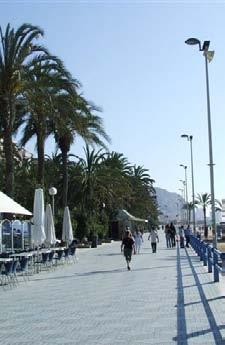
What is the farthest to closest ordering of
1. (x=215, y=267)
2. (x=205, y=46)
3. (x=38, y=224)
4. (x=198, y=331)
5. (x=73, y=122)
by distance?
(x=73, y=122), (x=205, y=46), (x=38, y=224), (x=215, y=267), (x=198, y=331)

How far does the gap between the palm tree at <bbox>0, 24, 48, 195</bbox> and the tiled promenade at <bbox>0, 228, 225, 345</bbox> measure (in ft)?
23.7

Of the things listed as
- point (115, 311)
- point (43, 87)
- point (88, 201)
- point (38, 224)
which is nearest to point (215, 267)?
point (115, 311)

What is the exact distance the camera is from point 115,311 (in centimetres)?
1173

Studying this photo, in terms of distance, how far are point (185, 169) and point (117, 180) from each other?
30.9m

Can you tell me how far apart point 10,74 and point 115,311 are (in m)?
14.9

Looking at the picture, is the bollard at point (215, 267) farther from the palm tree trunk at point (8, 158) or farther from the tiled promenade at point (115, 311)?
the palm tree trunk at point (8, 158)

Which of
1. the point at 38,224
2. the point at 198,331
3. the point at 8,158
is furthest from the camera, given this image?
the point at 8,158

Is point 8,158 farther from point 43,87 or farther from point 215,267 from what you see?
point 215,267

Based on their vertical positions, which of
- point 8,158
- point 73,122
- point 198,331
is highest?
point 73,122

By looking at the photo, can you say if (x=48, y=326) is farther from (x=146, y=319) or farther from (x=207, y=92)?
(x=207, y=92)

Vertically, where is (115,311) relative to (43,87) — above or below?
below

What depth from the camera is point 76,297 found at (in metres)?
14.2

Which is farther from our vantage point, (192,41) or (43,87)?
(43,87)

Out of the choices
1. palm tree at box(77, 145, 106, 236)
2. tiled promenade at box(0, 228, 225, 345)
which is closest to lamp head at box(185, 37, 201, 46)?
tiled promenade at box(0, 228, 225, 345)
